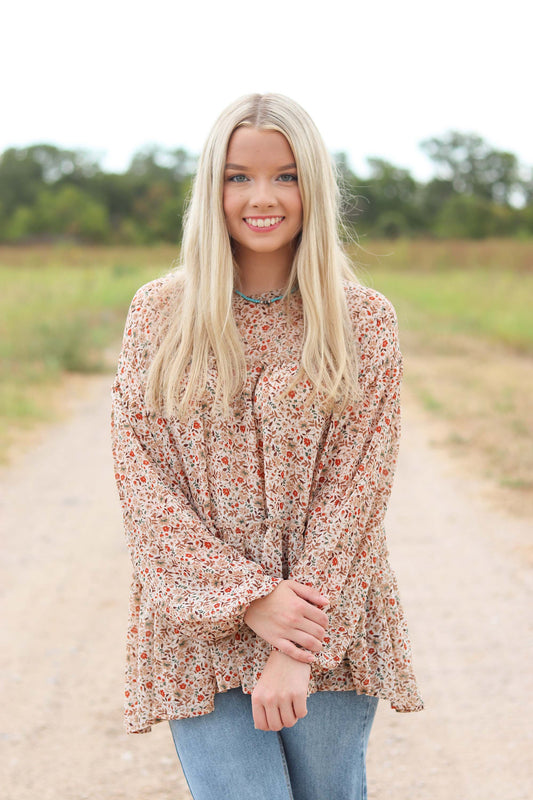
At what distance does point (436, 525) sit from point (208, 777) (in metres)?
3.74

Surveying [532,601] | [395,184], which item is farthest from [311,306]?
[395,184]

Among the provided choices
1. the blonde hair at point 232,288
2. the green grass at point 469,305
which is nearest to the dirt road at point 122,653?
the blonde hair at point 232,288

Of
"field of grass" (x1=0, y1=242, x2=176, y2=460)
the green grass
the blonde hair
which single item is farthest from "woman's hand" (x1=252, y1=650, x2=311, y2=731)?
the green grass

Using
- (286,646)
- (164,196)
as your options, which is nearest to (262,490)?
(286,646)

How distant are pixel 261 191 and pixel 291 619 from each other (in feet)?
2.88

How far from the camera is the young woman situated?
6.10ft

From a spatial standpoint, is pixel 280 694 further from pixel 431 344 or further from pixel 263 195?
pixel 431 344

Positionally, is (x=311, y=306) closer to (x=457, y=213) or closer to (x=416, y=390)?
(x=416, y=390)

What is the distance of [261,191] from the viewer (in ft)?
6.52

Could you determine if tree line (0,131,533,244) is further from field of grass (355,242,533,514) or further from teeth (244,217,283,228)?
teeth (244,217,283,228)

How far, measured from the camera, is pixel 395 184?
4175 centimetres

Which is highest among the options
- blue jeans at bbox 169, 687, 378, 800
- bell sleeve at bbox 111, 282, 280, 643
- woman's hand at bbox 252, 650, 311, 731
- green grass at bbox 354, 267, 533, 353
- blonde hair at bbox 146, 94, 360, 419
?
blonde hair at bbox 146, 94, 360, 419

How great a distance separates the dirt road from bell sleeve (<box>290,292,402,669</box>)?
1.22m

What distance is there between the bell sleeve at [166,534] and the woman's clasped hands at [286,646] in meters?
0.04
